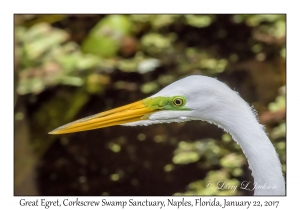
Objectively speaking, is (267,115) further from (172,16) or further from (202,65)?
(172,16)

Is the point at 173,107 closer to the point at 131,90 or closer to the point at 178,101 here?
the point at 178,101

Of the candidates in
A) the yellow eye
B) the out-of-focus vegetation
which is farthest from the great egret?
the out-of-focus vegetation

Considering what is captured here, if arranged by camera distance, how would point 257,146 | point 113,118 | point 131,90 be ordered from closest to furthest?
1. point 257,146
2. point 113,118
3. point 131,90

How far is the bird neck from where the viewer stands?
1.13 metres

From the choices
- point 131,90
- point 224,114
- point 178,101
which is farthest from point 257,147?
point 131,90

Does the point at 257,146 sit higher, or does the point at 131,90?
the point at 131,90

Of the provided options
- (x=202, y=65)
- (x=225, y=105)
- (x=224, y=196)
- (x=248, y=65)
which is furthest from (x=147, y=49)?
(x=224, y=196)

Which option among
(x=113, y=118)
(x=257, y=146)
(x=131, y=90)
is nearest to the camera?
(x=257, y=146)

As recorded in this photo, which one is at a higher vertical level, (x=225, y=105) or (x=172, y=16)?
(x=172, y=16)

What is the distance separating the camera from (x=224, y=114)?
117cm

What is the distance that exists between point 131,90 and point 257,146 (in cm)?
58

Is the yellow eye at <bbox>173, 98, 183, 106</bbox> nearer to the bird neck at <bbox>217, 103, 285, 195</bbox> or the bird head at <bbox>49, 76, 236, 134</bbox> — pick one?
the bird head at <bbox>49, 76, 236, 134</bbox>
